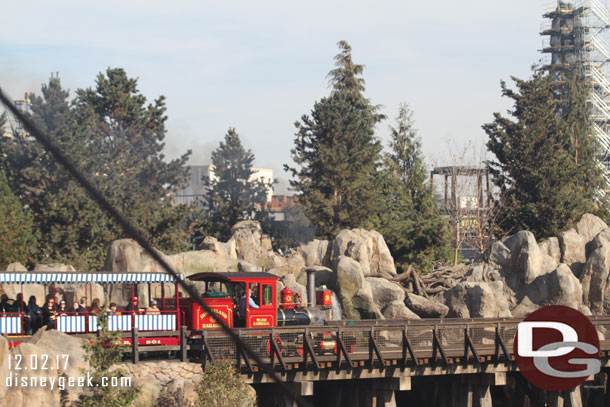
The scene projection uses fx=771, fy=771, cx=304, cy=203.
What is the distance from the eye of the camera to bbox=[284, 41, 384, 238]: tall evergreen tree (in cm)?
5741

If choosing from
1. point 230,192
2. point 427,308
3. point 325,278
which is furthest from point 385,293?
point 230,192

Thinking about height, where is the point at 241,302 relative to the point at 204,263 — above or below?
below

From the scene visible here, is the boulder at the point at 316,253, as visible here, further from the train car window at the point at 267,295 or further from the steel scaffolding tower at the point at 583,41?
the steel scaffolding tower at the point at 583,41

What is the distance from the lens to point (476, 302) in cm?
4356

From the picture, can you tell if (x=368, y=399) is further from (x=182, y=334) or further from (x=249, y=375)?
(x=182, y=334)

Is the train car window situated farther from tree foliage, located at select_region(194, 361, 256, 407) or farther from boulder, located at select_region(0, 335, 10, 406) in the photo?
boulder, located at select_region(0, 335, 10, 406)

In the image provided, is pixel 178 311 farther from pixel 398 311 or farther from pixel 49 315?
pixel 398 311

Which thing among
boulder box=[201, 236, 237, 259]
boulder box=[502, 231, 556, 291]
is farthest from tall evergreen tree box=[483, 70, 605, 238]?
boulder box=[201, 236, 237, 259]

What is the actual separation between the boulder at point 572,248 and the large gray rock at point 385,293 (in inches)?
560

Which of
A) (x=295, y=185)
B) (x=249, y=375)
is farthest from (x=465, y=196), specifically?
(x=249, y=375)

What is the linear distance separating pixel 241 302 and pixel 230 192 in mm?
46624

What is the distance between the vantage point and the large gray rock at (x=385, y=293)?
44.3 m

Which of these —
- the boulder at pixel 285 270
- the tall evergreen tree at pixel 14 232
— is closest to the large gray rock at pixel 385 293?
the boulder at pixel 285 270

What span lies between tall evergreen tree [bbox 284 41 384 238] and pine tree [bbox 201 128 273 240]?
19.0ft
